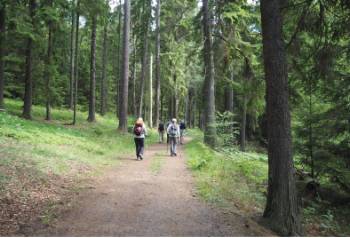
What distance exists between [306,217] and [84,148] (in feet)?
30.3

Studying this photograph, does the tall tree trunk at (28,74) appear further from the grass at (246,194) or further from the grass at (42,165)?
the grass at (246,194)

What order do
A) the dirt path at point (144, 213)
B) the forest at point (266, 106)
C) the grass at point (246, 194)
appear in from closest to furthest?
the dirt path at point (144, 213), the forest at point (266, 106), the grass at point (246, 194)

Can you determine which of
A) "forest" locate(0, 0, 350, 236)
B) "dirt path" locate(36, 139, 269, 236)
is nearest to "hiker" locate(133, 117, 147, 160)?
"forest" locate(0, 0, 350, 236)

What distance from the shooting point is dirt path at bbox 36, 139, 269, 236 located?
6.65m

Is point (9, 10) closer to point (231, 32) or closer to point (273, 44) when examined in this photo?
point (231, 32)

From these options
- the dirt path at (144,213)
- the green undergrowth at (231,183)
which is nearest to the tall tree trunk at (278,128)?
the dirt path at (144,213)

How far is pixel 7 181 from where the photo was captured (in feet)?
28.3

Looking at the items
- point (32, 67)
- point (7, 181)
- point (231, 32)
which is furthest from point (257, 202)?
point (32, 67)

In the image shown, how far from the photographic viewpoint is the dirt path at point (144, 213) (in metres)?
6.65

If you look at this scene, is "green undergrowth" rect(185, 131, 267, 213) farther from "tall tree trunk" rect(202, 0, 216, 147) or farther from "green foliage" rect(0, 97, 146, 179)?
"tall tree trunk" rect(202, 0, 216, 147)

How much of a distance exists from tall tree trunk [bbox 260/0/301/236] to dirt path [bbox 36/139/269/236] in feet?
2.35

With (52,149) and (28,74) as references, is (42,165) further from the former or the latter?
(28,74)

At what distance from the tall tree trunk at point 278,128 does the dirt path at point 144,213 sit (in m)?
0.72

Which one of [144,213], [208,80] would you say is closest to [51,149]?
[144,213]
